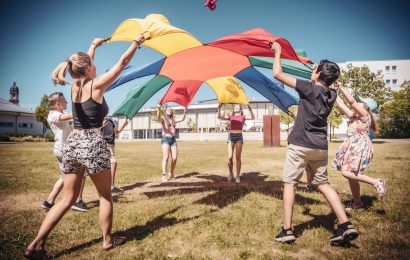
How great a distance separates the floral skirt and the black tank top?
4.50 meters

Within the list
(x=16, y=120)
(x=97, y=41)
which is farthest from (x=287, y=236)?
(x=16, y=120)

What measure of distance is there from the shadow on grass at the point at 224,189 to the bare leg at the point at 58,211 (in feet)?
10.3

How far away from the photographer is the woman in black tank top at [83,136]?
3258 millimetres

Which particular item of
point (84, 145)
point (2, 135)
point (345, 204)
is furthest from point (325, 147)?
point (2, 135)

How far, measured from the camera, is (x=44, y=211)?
543cm

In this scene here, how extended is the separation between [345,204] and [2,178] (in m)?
10.3

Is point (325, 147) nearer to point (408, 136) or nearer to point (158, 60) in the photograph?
point (158, 60)

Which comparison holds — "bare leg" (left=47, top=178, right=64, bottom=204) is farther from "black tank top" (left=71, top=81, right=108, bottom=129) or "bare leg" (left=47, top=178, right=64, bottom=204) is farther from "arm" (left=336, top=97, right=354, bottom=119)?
"arm" (left=336, top=97, right=354, bottom=119)

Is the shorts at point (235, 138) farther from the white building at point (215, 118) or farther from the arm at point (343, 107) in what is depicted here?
the white building at point (215, 118)

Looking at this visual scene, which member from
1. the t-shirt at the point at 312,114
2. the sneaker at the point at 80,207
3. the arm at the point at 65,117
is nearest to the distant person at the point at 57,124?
the arm at the point at 65,117

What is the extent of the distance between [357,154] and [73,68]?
16.4 feet

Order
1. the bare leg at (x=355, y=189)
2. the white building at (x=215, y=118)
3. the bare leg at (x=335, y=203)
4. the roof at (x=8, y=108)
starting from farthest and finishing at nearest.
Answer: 1. the white building at (x=215, y=118)
2. the roof at (x=8, y=108)
3. the bare leg at (x=355, y=189)
4. the bare leg at (x=335, y=203)

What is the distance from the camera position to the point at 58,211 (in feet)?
10.8

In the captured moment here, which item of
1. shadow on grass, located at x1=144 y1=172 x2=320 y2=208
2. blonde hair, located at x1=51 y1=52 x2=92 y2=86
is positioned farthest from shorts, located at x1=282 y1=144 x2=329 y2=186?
blonde hair, located at x1=51 y1=52 x2=92 y2=86
